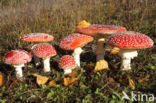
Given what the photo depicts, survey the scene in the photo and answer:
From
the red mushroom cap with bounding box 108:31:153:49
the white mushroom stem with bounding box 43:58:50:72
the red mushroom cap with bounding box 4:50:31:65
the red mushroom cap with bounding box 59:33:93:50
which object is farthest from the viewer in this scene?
the white mushroom stem with bounding box 43:58:50:72

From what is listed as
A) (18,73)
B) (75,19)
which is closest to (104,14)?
(75,19)

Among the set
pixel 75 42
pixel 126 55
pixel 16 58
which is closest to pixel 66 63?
pixel 75 42

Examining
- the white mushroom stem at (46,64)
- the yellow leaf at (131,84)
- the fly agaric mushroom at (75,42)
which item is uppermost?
the fly agaric mushroom at (75,42)

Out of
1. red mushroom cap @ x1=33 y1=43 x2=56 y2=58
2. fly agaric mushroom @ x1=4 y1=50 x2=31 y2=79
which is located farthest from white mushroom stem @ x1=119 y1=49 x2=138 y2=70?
fly agaric mushroom @ x1=4 y1=50 x2=31 y2=79

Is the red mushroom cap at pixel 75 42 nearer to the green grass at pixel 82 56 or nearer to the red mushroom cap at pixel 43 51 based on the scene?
the red mushroom cap at pixel 43 51

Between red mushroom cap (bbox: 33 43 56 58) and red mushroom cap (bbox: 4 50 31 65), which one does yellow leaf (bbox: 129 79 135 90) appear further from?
red mushroom cap (bbox: 4 50 31 65)

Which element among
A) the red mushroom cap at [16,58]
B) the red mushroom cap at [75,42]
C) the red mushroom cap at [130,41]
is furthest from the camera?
the red mushroom cap at [75,42]

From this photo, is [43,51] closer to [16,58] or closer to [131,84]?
[16,58]

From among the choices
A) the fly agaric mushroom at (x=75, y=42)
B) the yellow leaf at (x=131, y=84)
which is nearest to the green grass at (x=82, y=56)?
the yellow leaf at (x=131, y=84)

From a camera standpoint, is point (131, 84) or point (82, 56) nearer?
point (131, 84)
